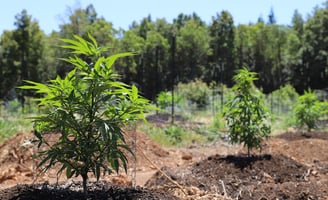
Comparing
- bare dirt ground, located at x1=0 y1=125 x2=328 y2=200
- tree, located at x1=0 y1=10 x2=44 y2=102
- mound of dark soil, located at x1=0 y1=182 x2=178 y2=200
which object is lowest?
bare dirt ground, located at x1=0 y1=125 x2=328 y2=200

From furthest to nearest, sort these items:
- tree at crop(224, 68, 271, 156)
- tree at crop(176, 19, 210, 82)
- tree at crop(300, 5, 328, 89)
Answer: tree at crop(176, 19, 210, 82) < tree at crop(300, 5, 328, 89) < tree at crop(224, 68, 271, 156)

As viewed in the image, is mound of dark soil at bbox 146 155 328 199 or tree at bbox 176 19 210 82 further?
tree at bbox 176 19 210 82

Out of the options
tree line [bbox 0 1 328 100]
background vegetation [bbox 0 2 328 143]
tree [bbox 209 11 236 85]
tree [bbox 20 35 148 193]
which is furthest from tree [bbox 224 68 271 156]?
tree [bbox 209 11 236 85]

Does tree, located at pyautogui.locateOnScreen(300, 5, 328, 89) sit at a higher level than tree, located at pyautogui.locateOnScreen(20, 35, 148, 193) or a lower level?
higher

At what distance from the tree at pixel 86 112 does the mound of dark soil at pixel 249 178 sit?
1942mm

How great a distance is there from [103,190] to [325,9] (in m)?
40.7

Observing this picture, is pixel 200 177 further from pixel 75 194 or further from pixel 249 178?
pixel 75 194

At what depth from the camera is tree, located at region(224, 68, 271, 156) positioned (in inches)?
274

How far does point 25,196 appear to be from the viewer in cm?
339

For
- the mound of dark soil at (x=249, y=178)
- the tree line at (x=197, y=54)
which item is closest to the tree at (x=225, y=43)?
the tree line at (x=197, y=54)

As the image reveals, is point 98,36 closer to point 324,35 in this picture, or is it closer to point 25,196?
point 324,35

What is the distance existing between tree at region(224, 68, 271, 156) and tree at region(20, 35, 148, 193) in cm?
372

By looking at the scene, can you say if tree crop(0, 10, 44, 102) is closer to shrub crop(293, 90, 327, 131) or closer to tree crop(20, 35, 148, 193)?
shrub crop(293, 90, 327, 131)

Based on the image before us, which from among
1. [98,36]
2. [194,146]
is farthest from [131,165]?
[98,36]
